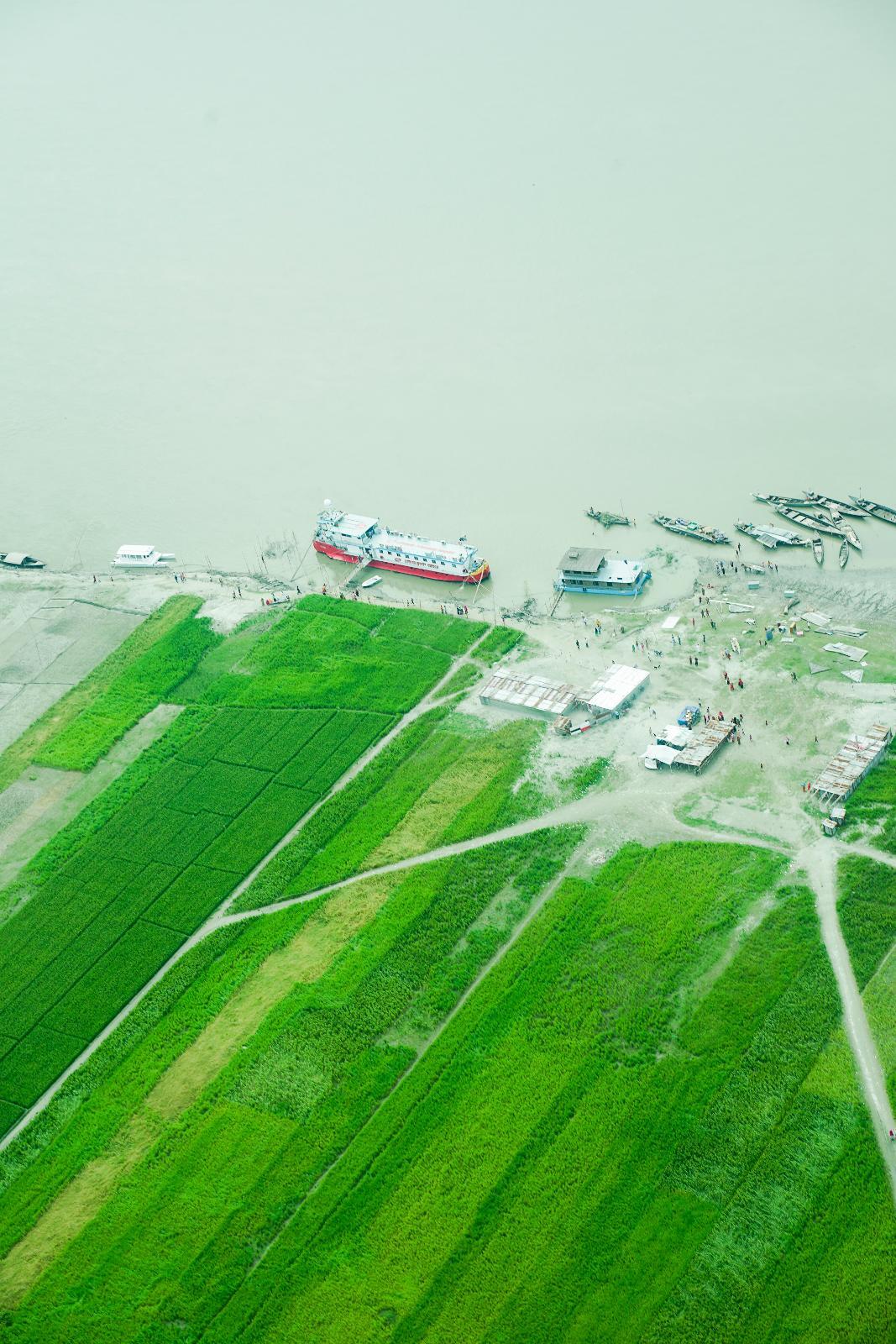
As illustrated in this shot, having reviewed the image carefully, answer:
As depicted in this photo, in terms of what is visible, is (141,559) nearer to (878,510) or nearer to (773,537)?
(773,537)

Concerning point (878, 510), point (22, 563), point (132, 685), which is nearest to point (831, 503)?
point (878, 510)

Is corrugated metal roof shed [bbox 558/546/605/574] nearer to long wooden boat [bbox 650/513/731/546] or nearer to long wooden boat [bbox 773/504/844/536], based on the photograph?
long wooden boat [bbox 650/513/731/546]

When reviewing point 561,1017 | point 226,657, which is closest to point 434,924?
point 561,1017

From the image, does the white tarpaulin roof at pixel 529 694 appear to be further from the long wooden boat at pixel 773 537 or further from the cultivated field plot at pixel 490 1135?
the long wooden boat at pixel 773 537

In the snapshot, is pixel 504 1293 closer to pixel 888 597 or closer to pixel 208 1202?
pixel 208 1202

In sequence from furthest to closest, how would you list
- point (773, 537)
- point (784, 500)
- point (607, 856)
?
point (784, 500)
point (773, 537)
point (607, 856)

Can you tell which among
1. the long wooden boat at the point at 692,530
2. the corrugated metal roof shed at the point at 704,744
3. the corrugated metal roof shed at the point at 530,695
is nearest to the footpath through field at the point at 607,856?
the corrugated metal roof shed at the point at 704,744

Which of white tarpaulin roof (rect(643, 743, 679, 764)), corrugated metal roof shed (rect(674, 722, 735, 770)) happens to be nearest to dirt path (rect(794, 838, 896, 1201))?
corrugated metal roof shed (rect(674, 722, 735, 770))
